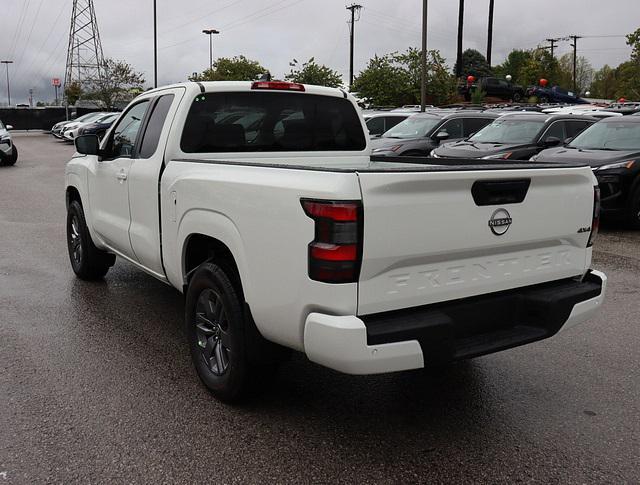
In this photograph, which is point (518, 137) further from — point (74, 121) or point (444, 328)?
point (74, 121)

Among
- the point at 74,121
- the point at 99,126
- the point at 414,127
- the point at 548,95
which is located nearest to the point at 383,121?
the point at 414,127

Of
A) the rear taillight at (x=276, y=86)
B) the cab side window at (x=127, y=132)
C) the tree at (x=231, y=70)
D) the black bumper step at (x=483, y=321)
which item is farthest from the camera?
the tree at (x=231, y=70)

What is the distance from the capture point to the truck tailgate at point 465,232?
3.05 metres

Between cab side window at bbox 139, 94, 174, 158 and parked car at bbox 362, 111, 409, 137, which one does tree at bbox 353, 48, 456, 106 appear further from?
cab side window at bbox 139, 94, 174, 158

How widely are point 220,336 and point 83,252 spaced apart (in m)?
3.18

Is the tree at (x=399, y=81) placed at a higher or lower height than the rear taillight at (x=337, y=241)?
higher

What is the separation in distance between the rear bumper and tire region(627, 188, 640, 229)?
22.3 ft

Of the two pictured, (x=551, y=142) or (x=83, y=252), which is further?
(x=551, y=142)

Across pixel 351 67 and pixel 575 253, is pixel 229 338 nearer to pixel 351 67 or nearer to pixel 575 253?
pixel 575 253

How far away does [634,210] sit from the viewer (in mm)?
9945

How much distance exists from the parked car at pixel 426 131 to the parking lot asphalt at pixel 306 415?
9.43m

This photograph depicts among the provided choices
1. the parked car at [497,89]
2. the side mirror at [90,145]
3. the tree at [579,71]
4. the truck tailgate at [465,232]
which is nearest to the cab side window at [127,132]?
the side mirror at [90,145]

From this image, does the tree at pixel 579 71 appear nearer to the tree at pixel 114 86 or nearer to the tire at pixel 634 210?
the tree at pixel 114 86

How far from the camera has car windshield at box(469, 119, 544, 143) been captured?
12703 millimetres
